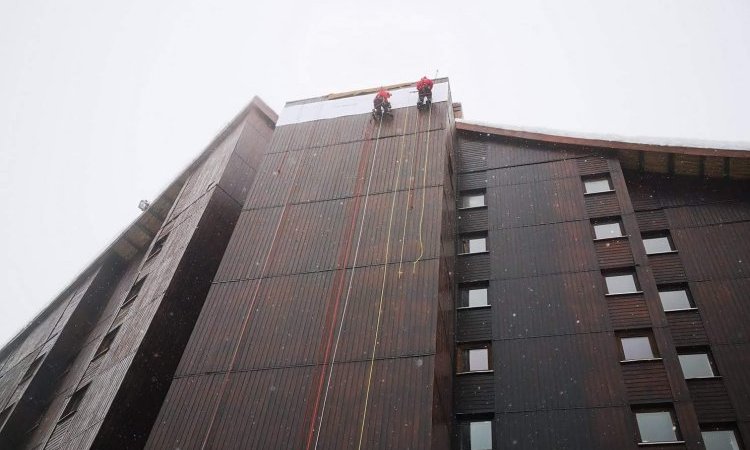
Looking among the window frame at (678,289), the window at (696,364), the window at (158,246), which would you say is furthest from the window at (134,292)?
the window at (696,364)

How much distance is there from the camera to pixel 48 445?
61.4 ft

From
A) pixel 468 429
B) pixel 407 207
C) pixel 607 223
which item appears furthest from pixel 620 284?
pixel 407 207

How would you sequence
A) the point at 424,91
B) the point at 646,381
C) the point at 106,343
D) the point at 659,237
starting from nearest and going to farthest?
the point at 646,381 → the point at 659,237 → the point at 106,343 → the point at 424,91

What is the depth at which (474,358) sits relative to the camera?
1753 centimetres

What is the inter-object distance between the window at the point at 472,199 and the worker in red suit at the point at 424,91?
154 inches

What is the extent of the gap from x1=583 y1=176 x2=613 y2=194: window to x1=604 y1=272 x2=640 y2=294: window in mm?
3815

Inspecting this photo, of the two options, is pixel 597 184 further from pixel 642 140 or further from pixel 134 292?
pixel 134 292

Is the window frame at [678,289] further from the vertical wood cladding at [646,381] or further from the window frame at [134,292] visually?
the window frame at [134,292]

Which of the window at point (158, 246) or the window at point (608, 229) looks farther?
the window at point (158, 246)

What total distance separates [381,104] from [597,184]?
8.78 meters

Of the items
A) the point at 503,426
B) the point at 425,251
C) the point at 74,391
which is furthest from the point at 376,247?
the point at 74,391

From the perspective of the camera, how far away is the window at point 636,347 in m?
16.0

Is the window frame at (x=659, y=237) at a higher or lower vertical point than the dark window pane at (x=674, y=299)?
higher

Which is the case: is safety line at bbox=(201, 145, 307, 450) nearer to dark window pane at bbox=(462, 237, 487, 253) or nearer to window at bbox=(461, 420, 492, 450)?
dark window pane at bbox=(462, 237, 487, 253)
